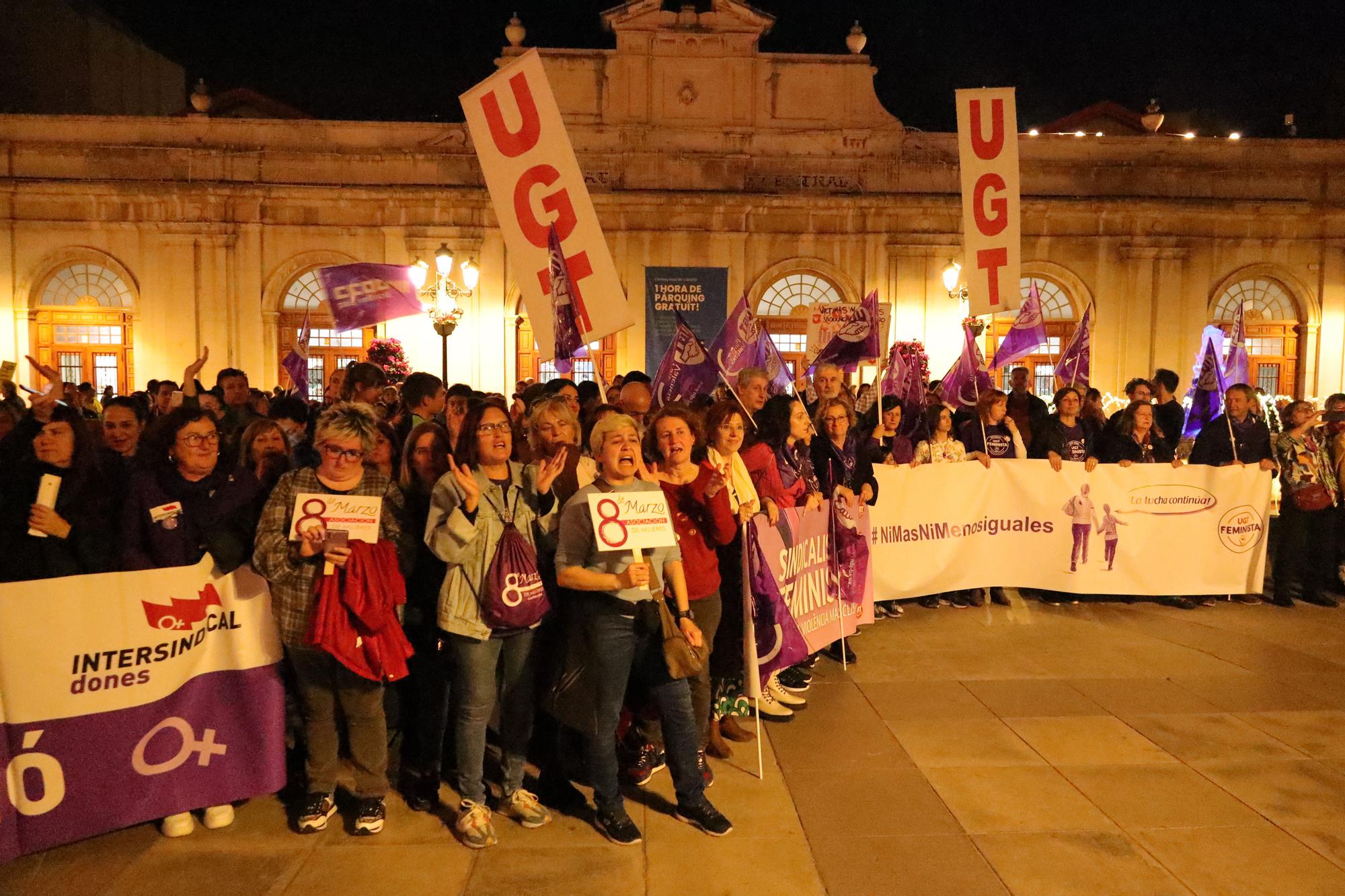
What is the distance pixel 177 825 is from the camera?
13.8 ft

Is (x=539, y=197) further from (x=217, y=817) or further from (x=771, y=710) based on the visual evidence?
(x=217, y=817)

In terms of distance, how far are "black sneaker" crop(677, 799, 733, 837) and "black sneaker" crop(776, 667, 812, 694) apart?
74.5 inches

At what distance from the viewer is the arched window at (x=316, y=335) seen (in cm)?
2256

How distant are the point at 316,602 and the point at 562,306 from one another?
227 cm

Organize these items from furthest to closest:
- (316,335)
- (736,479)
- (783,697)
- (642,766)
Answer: (316,335) → (783,697) → (736,479) → (642,766)

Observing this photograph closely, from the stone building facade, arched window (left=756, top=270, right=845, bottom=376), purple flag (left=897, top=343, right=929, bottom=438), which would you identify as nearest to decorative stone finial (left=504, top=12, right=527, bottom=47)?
the stone building facade

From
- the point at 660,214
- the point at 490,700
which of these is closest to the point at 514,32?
the point at 660,214

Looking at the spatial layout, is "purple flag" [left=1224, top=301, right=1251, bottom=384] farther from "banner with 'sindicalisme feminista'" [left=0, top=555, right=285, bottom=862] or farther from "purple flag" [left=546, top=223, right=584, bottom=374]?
"banner with 'sindicalisme feminista'" [left=0, top=555, right=285, bottom=862]

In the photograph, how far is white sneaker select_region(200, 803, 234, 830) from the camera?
430cm

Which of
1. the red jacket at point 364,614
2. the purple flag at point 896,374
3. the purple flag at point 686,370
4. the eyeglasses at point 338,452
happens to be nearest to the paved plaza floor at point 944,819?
the red jacket at point 364,614

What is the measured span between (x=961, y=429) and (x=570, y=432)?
501 centimetres

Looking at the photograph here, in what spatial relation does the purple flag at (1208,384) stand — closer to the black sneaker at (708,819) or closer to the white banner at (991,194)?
the white banner at (991,194)

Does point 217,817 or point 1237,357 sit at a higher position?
point 1237,357

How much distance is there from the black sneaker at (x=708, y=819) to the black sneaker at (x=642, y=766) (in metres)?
0.47
